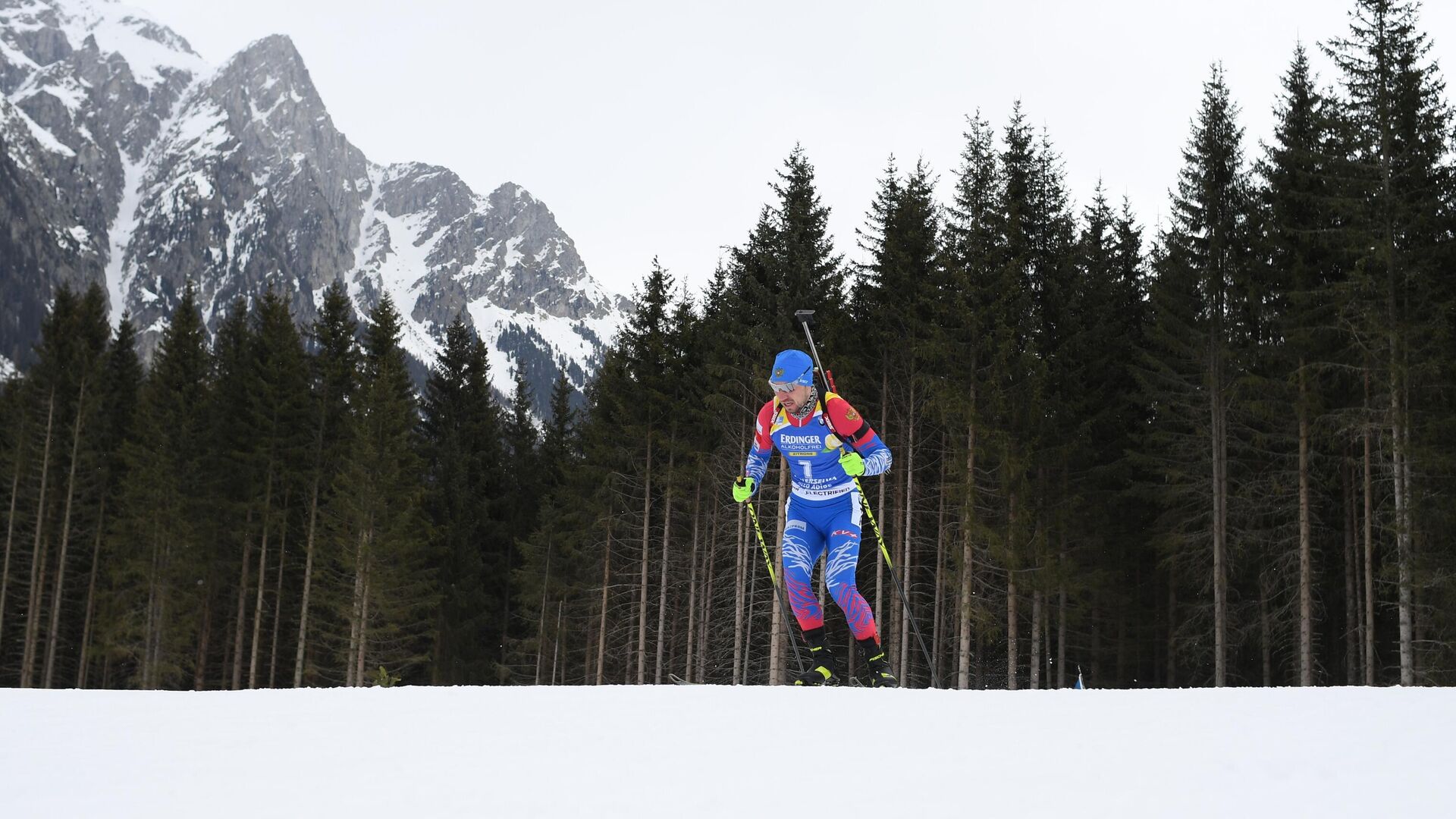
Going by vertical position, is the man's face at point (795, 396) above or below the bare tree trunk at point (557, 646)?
above

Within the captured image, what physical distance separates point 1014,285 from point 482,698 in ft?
58.3

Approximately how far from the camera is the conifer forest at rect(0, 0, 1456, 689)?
17766 millimetres

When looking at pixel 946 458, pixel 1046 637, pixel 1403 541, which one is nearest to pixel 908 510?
pixel 946 458

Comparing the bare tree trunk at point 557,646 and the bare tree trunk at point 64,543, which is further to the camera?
the bare tree trunk at point 557,646

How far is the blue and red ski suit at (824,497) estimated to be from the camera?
7984 millimetres

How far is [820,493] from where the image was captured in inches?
320

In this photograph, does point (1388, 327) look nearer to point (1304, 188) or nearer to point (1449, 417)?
point (1449, 417)

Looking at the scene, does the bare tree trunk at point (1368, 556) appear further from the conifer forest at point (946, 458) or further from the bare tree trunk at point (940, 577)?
the bare tree trunk at point (940, 577)

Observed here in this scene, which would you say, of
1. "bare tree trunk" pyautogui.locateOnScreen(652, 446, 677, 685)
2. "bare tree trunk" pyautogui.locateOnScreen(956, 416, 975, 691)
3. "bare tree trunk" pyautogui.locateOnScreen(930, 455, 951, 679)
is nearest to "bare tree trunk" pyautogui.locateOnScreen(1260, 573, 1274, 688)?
"bare tree trunk" pyautogui.locateOnScreen(956, 416, 975, 691)

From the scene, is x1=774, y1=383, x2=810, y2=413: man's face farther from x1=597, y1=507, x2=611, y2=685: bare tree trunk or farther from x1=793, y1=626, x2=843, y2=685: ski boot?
x1=597, y1=507, x2=611, y2=685: bare tree trunk

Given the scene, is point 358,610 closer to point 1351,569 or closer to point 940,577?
point 940,577

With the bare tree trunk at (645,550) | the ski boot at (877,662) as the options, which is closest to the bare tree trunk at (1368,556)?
the ski boot at (877,662)

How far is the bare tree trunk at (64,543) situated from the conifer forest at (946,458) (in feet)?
0.69

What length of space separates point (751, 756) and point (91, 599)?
3956cm
